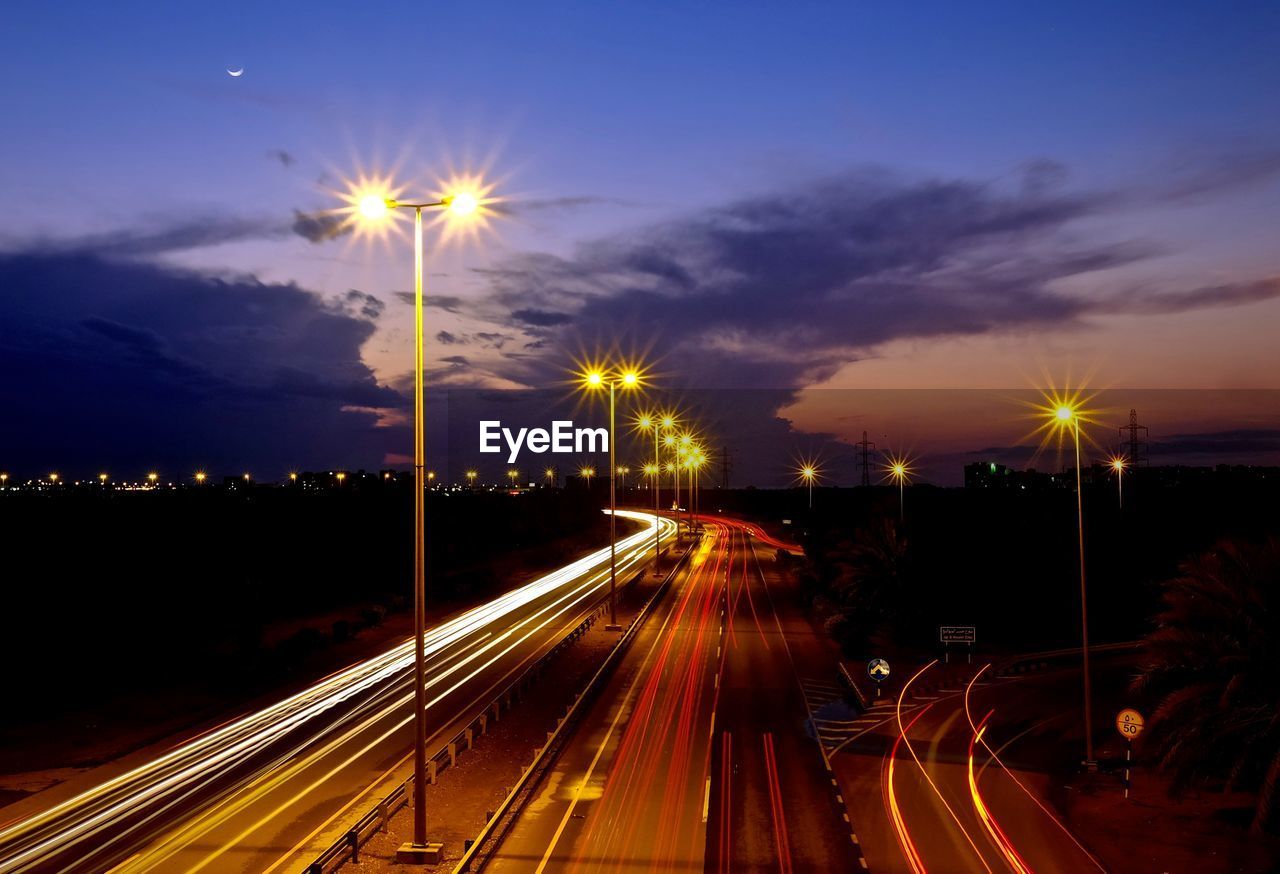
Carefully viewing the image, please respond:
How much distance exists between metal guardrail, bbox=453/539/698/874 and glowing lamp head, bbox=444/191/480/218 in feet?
31.6

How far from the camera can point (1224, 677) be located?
1744cm

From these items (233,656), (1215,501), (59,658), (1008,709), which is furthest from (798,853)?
(1215,501)

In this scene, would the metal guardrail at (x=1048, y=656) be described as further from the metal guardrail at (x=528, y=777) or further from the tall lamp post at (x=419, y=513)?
the tall lamp post at (x=419, y=513)

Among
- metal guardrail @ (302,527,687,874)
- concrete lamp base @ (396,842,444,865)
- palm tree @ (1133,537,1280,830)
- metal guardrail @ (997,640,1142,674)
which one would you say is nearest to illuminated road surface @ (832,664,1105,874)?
palm tree @ (1133,537,1280,830)

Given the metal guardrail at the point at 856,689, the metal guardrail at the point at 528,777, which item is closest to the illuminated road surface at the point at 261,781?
the metal guardrail at the point at 528,777

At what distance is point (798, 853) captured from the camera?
50.4ft

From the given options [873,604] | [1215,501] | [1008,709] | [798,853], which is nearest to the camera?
[798,853]

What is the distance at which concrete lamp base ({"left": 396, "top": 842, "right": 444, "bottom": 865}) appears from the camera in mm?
14094

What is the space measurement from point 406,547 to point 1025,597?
Answer: 6291 centimetres

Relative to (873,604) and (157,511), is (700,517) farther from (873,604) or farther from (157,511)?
(873,604)

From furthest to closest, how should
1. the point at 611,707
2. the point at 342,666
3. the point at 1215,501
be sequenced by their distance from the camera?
the point at 1215,501, the point at 342,666, the point at 611,707

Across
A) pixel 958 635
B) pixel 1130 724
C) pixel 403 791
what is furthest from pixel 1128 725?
pixel 403 791

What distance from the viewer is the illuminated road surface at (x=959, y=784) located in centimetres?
1562

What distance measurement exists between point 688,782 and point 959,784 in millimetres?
6015
